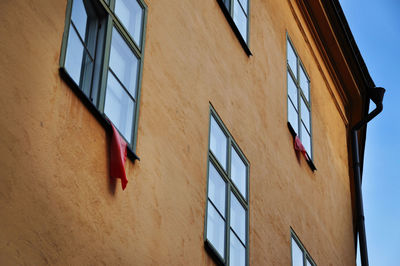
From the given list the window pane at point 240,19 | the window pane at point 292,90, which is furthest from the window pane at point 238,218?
the window pane at point 292,90

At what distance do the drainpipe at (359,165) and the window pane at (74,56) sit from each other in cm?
963

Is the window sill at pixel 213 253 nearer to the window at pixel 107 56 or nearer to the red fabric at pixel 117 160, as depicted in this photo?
the window at pixel 107 56

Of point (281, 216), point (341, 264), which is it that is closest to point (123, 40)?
point (281, 216)

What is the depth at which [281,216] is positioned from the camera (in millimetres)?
10898

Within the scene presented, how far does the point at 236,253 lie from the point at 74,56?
344 centimetres

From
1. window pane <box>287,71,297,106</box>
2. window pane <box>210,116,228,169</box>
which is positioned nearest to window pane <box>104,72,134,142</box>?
window pane <box>210,116,228,169</box>

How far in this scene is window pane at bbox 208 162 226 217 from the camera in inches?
338

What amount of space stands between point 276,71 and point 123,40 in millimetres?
5260

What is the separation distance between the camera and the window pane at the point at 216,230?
825 cm

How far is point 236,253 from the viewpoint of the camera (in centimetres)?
893

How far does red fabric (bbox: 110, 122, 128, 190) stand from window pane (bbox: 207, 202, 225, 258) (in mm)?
1981

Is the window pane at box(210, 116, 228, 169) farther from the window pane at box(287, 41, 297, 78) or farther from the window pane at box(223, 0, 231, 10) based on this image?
the window pane at box(287, 41, 297, 78)

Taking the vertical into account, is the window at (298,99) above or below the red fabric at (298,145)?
above

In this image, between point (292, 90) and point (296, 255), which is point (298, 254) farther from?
point (292, 90)
